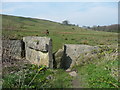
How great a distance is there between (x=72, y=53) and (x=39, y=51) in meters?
2.24

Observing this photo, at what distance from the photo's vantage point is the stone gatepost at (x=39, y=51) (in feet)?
31.5

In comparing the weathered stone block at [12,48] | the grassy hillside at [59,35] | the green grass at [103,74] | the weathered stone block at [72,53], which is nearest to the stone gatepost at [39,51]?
the weathered stone block at [12,48]

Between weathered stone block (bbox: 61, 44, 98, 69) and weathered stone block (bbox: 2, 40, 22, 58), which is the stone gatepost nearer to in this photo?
weathered stone block (bbox: 2, 40, 22, 58)

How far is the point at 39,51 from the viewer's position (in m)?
10.2

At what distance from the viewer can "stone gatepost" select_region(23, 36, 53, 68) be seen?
31.5ft

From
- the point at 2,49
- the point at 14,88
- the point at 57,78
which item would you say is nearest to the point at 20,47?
the point at 2,49

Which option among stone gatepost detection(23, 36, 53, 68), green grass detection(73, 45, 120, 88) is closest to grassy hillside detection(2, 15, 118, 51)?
stone gatepost detection(23, 36, 53, 68)

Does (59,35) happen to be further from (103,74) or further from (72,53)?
(103,74)

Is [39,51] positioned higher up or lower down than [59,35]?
lower down

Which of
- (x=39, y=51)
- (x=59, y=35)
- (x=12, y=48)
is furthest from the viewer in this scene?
(x=59, y=35)

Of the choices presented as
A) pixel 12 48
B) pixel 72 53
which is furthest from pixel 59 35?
pixel 12 48

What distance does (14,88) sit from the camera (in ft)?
19.9

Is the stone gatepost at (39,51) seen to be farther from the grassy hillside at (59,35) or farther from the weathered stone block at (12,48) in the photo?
the grassy hillside at (59,35)

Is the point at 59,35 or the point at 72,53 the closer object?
the point at 72,53
